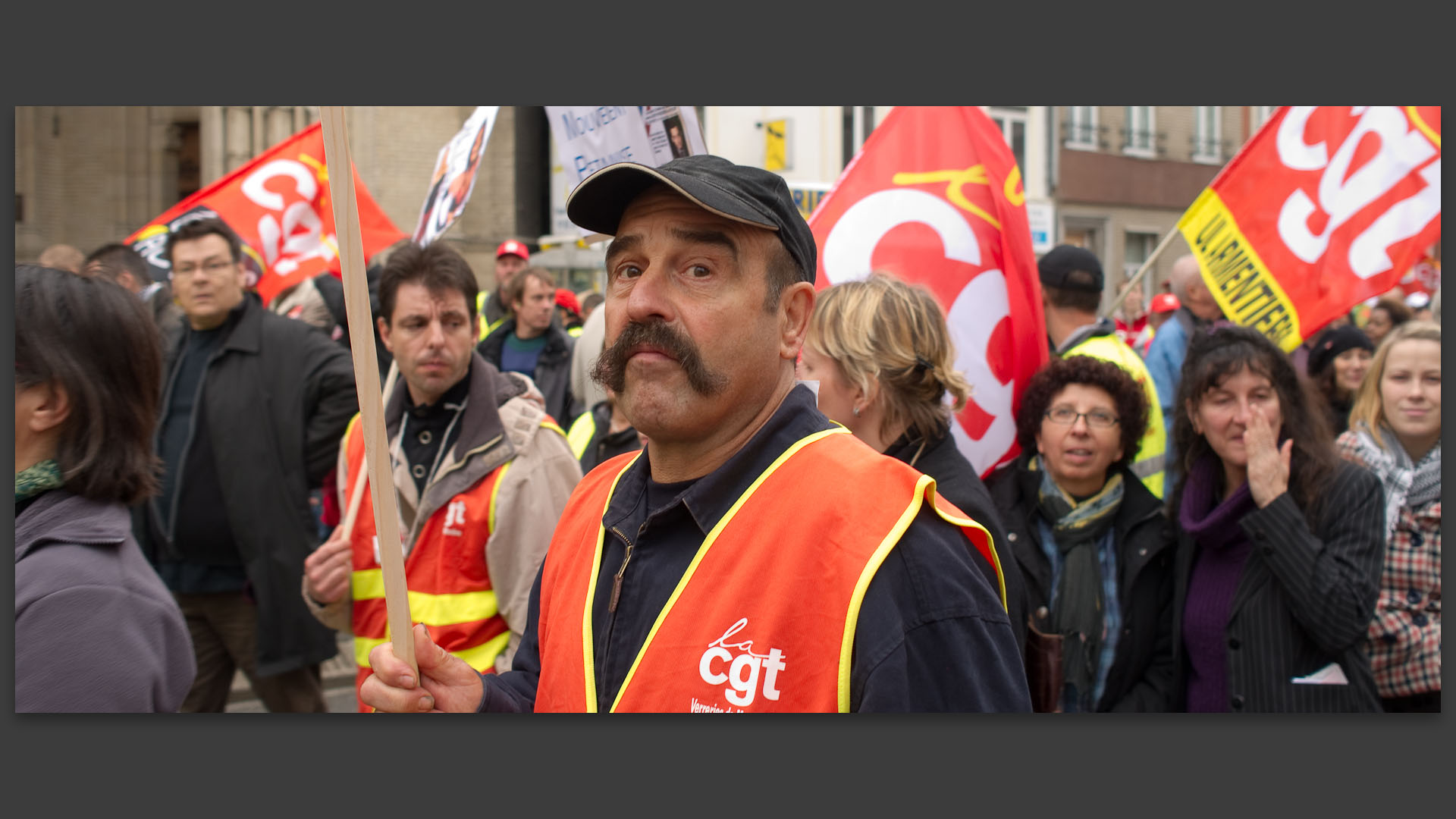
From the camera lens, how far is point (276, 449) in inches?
172

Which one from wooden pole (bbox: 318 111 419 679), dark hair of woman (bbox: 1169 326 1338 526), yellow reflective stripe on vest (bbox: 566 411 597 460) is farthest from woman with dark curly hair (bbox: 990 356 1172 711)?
wooden pole (bbox: 318 111 419 679)

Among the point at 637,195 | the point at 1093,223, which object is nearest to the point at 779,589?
the point at 637,195

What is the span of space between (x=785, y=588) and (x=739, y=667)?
0.44ft

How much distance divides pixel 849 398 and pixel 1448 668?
194cm

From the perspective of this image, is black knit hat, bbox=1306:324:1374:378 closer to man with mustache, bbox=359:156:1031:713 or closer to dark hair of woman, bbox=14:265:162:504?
man with mustache, bbox=359:156:1031:713

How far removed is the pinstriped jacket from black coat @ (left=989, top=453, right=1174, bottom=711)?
8.6 inches

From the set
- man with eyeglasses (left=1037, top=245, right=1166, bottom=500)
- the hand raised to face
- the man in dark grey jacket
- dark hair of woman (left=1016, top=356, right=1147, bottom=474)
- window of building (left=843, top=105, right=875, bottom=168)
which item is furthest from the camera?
window of building (left=843, top=105, right=875, bottom=168)

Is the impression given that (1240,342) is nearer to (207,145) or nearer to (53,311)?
(53,311)

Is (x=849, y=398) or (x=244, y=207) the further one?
(x=244, y=207)

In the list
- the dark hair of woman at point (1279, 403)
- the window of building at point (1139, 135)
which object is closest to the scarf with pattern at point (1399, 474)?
the dark hair of woman at point (1279, 403)

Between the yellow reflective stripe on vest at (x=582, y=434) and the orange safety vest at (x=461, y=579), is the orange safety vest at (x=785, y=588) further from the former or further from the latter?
the yellow reflective stripe on vest at (x=582, y=434)

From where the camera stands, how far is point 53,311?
2.24 metres

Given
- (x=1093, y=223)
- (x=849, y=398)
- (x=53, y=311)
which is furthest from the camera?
(x=1093, y=223)

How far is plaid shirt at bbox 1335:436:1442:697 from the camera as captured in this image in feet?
11.0
